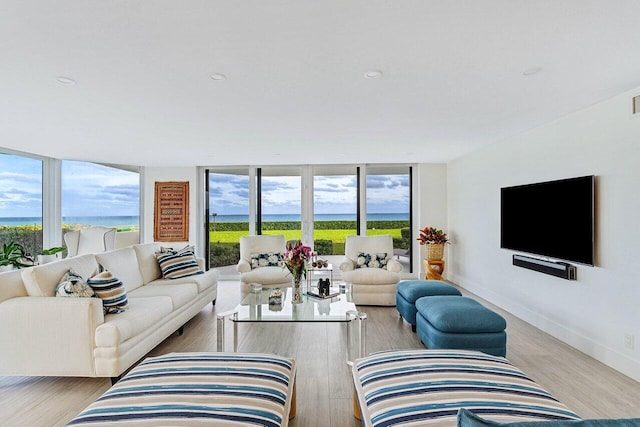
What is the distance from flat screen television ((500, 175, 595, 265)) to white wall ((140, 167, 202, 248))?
5.38 metres

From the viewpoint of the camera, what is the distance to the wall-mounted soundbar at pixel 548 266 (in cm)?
326

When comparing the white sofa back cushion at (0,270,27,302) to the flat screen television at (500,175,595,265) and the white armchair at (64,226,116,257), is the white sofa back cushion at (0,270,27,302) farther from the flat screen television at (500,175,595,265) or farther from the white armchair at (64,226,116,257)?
the flat screen television at (500,175,595,265)

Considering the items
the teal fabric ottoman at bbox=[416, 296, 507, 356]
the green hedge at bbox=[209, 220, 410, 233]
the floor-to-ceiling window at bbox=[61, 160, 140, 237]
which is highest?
the floor-to-ceiling window at bbox=[61, 160, 140, 237]

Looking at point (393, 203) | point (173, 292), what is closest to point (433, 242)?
point (393, 203)

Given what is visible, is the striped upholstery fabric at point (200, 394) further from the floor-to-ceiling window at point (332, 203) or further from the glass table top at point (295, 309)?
the floor-to-ceiling window at point (332, 203)

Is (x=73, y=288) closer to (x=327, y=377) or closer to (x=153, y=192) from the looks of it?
(x=327, y=377)

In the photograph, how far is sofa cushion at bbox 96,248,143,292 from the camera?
137 inches

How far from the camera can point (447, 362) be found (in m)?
1.80

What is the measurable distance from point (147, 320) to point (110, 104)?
1.94 meters

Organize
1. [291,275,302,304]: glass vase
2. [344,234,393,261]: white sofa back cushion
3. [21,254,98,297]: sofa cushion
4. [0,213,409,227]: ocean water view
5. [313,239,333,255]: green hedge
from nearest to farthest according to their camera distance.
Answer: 1. [21,254,98,297]: sofa cushion
2. [291,275,302,304]: glass vase
3. [344,234,393,261]: white sofa back cushion
4. [0,213,409,227]: ocean water view
5. [313,239,333,255]: green hedge

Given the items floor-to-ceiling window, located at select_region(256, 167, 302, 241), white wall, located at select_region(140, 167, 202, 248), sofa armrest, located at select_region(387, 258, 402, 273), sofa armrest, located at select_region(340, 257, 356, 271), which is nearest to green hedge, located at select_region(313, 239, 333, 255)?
floor-to-ceiling window, located at select_region(256, 167, 302, 241)

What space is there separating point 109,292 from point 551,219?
14.1ft

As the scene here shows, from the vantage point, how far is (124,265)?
3.72 m

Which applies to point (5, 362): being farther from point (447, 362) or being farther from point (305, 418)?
point (447, 362)
